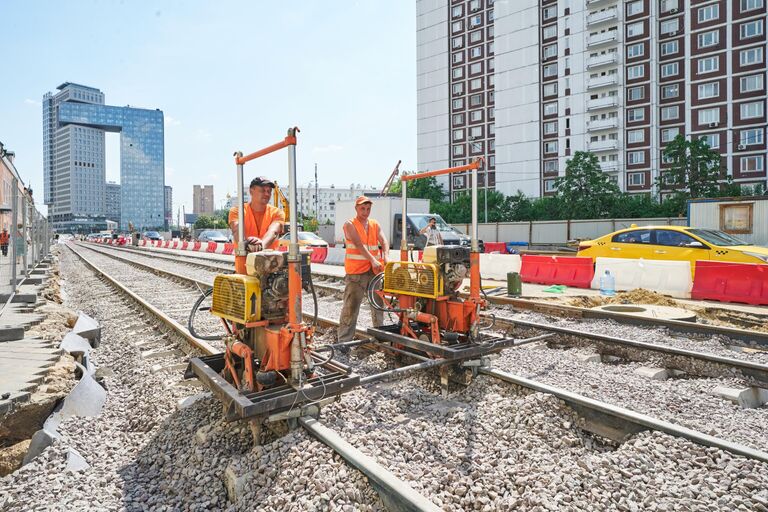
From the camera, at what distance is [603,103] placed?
59.3 meters

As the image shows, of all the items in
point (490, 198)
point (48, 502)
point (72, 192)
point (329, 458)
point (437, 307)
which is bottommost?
point (48, 502)

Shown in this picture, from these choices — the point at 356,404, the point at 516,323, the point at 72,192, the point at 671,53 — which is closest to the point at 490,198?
the point at 671,53

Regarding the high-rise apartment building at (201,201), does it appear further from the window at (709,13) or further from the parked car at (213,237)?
the window at (709,13)

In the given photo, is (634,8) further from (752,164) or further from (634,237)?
(634,237)

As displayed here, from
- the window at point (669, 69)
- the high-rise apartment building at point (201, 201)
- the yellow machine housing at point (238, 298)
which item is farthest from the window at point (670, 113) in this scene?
the high-rise apartment building at point (201, 201)

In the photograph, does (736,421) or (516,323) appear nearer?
Result: (736,421)

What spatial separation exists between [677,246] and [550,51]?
6147 centimetres

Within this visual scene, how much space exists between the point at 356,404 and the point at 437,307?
5.67 feet

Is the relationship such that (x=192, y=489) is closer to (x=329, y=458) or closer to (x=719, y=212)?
(x=329, y=458)

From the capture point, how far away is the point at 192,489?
3383 millimetres

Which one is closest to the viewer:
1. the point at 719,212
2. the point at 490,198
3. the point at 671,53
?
the point at 719,212

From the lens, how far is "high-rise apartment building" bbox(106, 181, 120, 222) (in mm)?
154750

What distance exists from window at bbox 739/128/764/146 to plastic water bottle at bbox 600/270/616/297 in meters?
50.0

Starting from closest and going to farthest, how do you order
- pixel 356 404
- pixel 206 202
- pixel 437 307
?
1. pixel 356 404
2. pixel 437 307
3. pixel 206 202
